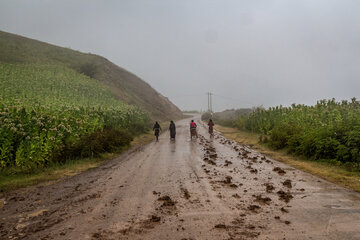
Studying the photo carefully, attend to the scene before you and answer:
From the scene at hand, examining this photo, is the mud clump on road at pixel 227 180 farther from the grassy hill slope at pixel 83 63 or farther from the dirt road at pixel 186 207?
the grassy hill slope at pixel 83 63

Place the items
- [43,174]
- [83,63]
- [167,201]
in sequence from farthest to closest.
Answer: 1. [83,63]
2. [43,174]
3. [167,201]

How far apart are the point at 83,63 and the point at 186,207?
65.3 metres

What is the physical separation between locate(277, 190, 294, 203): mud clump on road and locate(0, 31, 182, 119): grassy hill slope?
45390 millimetres

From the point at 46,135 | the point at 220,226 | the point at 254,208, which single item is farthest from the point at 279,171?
the point at 46,135

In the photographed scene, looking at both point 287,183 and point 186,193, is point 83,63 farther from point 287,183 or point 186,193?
point 287,183

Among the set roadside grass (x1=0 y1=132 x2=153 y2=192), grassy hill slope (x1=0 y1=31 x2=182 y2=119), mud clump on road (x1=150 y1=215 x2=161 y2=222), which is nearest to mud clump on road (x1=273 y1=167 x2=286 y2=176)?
mud clump on road (x1=150 y1=215 x2=161 y2=222)

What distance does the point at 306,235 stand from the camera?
4.68 m

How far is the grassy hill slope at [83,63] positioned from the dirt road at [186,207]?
42.9 meters

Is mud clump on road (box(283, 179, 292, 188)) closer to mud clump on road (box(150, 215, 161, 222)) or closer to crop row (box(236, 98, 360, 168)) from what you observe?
crop row (box(236, 98, 360, 168))

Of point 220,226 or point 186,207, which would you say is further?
point 186,207

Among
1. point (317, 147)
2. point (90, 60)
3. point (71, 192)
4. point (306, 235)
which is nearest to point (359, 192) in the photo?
point (306, 235)

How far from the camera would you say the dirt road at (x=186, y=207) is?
16.1ft

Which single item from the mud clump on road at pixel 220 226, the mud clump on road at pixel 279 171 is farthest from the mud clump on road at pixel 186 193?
the mud clump on road at pixel 279 171

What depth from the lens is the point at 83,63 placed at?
215 feet
